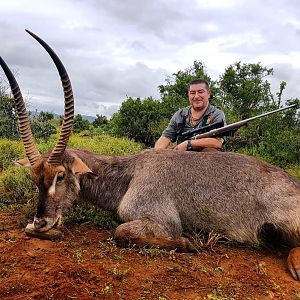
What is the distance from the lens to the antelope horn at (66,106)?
198 inches

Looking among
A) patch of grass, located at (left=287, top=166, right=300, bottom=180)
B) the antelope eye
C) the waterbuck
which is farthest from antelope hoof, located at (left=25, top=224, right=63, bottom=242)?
patch of grass, located at (left=287, top=166, right=300, bottom=180)

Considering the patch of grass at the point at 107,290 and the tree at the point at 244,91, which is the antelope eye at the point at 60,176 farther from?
the tree at the point at 244,91

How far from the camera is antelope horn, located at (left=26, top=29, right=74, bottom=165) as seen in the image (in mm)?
Answer: 5036

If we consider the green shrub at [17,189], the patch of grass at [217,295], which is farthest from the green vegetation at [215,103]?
the patch of grass at [217,295]

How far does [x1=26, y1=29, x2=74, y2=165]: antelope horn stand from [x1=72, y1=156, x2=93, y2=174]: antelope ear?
0.83 ft

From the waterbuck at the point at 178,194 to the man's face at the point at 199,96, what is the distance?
257 centimetres

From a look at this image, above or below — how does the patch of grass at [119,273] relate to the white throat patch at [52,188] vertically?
below

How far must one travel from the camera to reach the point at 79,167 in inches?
213

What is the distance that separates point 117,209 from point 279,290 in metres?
2.32

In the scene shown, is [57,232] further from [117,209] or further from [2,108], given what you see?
[2,108]

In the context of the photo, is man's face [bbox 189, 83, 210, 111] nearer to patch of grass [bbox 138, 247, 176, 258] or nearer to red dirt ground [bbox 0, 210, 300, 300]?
red dirt ground [bbox 0, 210, 300, 300]

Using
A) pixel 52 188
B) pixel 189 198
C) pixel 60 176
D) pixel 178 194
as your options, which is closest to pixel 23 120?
pixel 60 176

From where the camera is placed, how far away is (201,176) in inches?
208

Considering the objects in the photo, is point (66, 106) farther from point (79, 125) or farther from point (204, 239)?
point (79, 125)
